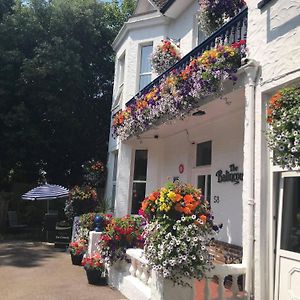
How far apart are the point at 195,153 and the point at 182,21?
179 inches

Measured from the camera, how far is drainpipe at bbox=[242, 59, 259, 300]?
5.51 metres

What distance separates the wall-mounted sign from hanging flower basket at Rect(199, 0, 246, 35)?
3461 millimetres

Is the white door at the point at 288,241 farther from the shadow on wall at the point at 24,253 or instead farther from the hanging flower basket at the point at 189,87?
the shadow on wall at the point at 24,253

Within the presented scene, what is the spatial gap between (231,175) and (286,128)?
4687mm

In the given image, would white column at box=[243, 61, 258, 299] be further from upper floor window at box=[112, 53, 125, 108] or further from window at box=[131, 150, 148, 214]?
upper floor window at box=[112, 53, 125, 108]

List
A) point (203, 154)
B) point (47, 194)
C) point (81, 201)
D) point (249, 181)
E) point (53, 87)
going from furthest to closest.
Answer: point (53, 87) < point (47, 194) < point (81, 201) < point (203, 154) < point (249, 181)

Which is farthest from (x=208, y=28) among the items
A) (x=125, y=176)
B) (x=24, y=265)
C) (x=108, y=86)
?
(x=108, y=86)

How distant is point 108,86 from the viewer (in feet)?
65.3

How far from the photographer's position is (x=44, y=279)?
332 inches

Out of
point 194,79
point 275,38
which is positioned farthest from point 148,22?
point 275,38

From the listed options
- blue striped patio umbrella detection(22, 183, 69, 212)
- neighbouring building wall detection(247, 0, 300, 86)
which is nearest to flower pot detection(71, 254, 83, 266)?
blue striped patio umbrella detection(22, 183, 69, 212)

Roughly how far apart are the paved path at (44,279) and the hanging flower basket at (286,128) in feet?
14.1

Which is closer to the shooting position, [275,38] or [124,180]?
[275,38]

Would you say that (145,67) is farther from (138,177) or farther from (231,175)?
(231,175)
